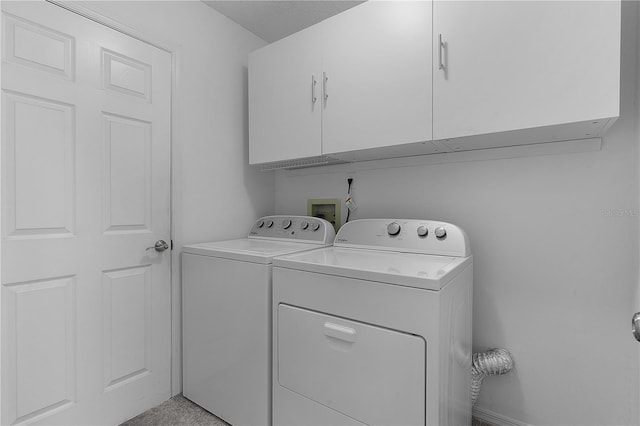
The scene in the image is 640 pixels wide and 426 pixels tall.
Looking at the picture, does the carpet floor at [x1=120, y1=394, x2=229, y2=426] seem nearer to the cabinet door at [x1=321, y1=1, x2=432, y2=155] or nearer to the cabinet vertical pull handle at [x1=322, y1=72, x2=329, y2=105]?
the cabinet door at [x1=321, y1=1, x2=432, y2=155]

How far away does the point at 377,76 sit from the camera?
4.88 ft

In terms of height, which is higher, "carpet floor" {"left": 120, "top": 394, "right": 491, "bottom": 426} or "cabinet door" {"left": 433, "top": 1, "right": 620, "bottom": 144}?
"cabinet door" {"left": 433, "top": 1, "right": 620, "bottom": 144}

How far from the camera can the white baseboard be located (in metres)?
1.53

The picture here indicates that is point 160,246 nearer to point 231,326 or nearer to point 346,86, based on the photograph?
point 231,326

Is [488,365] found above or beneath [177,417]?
above

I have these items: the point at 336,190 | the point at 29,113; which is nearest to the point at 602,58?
the point at 336,190

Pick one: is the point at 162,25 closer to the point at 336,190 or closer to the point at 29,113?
the point at 29,113

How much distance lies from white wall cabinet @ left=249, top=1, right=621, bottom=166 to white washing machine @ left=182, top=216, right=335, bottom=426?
2.10 feet

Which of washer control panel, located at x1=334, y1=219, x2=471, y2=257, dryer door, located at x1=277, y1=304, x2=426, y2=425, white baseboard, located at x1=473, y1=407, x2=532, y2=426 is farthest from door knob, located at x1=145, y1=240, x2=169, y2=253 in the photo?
white baseboard, located at x1=473, y1=407, x2=532, y2=426

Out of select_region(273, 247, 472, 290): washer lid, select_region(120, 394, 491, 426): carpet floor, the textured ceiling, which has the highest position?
the textured ceiling

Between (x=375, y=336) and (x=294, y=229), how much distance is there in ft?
3.42

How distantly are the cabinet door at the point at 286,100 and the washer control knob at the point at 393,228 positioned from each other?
568 millimetres

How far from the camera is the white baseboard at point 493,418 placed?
1534mm

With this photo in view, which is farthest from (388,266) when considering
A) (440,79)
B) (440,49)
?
(440,49)
